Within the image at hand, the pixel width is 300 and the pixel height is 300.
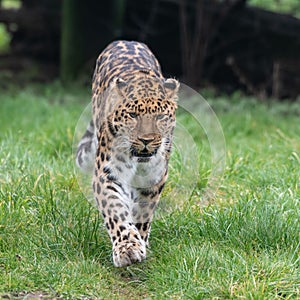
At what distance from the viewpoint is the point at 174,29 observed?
41.5 feet

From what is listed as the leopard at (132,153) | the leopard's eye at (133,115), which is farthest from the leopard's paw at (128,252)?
the leopard's eye at (133,115)

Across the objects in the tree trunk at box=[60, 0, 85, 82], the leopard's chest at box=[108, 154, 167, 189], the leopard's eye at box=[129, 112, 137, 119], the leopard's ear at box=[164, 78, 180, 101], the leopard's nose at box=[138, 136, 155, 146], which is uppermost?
the leopard's ear at box=[164, 78, 180, 101]

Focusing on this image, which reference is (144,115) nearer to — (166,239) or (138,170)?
(138,170)

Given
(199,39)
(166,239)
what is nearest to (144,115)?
(166,239)

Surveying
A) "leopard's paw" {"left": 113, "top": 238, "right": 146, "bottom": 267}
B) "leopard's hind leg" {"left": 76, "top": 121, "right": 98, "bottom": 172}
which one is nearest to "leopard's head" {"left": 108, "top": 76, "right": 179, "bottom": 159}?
"leopard's paw" {"left": 113, "top": 238, "right": 146, "bottom": 267}

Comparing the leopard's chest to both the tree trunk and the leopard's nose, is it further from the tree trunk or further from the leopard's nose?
the tree trunk

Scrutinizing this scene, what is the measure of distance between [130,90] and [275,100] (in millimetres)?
6538

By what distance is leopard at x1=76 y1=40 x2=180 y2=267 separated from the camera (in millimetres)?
4898

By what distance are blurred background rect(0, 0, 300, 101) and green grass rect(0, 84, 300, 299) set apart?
5013mm

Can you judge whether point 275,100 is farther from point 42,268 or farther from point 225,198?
point 42,268

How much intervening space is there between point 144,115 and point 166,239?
1.04 metres

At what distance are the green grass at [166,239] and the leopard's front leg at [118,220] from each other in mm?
154

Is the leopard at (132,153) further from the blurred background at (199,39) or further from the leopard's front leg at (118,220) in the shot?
the blurred background at (199,39)

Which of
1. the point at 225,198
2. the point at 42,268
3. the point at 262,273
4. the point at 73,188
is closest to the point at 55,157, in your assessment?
the point at 73,188
